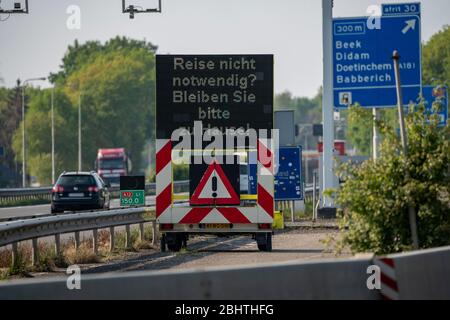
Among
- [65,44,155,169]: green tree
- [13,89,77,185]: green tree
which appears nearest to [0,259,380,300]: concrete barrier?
[13,89,77,185]: green tree

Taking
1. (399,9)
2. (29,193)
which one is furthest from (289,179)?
(29,193)

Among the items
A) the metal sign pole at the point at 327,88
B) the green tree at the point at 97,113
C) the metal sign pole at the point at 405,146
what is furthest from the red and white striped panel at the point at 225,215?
the green tree at the point at 97,113

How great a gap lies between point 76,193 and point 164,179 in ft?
56.6

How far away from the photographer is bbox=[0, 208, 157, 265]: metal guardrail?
65.5ft

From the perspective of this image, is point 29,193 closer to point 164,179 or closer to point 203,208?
point 164,179

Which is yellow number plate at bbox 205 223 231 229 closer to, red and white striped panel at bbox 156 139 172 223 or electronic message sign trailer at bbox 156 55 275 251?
electronic message sign trailer at bbox 156 55 275 251

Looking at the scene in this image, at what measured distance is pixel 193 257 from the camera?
2294cm

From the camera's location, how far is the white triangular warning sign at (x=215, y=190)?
76.2 ft

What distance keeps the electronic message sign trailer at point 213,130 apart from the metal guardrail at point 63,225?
5.10ft

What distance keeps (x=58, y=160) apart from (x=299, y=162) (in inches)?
3087

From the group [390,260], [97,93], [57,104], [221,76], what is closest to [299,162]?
[221,76]

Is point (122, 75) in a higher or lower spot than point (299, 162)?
higher

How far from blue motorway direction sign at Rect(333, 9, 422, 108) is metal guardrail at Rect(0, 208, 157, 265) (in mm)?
7676
